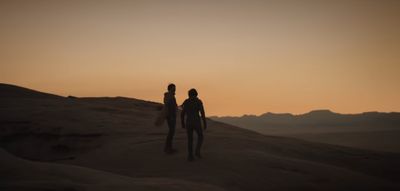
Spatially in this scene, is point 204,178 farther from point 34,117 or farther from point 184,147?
point 34,117

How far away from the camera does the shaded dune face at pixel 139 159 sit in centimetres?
873

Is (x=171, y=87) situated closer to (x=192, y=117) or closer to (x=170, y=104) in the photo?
(x=170, y=104)

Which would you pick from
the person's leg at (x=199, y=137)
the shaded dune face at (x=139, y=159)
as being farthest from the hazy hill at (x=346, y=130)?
the person's leg at (x=199, y=137)

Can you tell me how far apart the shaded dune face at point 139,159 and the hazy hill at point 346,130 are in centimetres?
2726

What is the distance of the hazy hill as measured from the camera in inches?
2169

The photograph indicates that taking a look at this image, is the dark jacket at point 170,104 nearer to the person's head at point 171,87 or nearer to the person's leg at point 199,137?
the person's head at point 171,87

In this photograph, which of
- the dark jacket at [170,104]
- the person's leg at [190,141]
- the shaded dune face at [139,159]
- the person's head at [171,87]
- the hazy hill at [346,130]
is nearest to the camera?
the shaded dune face at [139,159]

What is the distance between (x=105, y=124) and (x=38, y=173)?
14572mm

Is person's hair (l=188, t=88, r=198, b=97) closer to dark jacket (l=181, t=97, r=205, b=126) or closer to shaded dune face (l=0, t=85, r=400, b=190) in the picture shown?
dark jacket (l=181, t=97, r=205, b=126)

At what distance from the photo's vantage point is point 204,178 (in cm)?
1249

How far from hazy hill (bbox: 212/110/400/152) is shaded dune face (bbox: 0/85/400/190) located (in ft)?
89.4

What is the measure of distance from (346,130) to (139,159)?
9464 centimetres

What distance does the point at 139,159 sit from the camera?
15.7 meters

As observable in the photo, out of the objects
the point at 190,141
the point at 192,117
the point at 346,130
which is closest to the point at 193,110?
Answer: the point at 192,117
